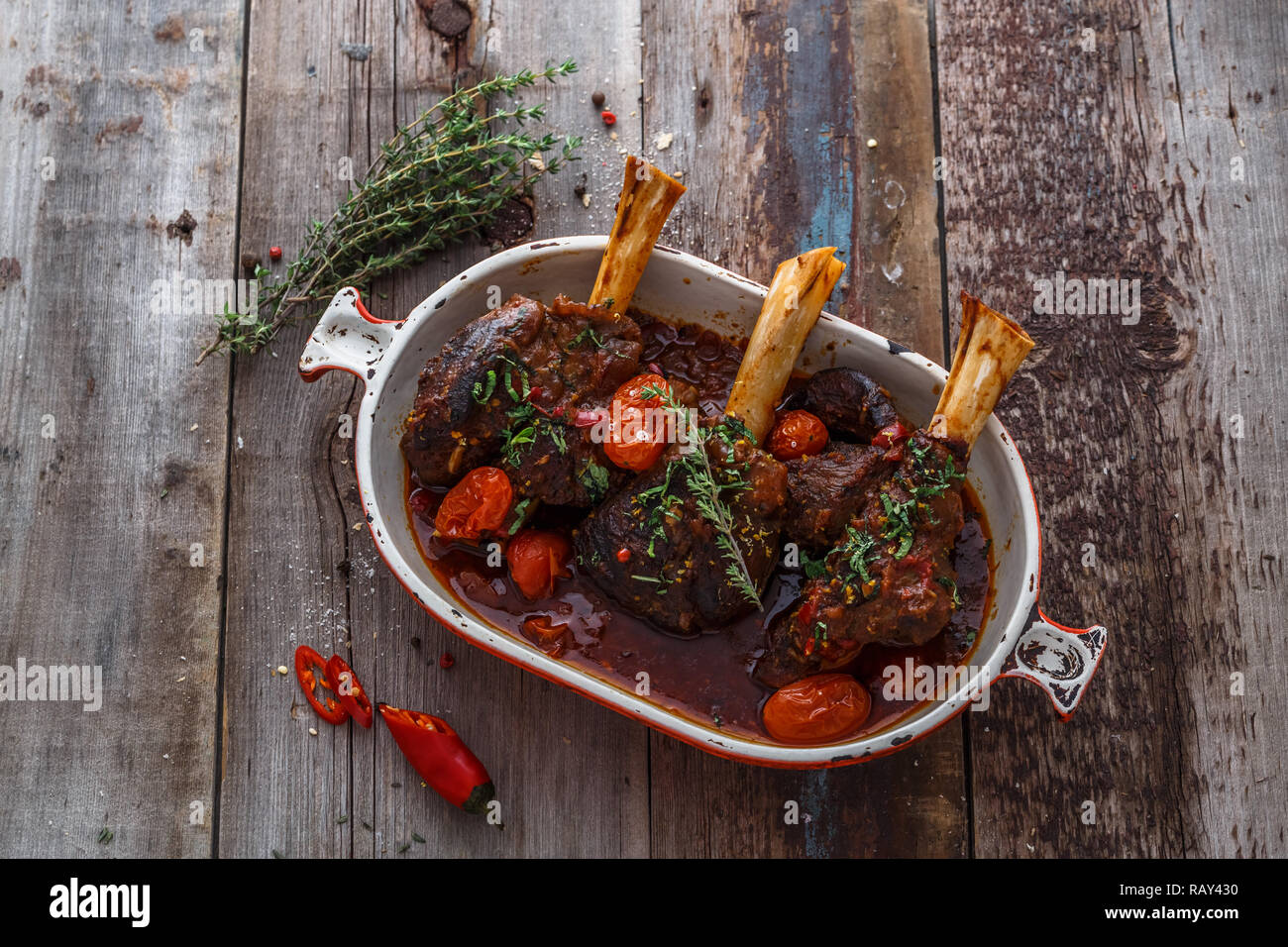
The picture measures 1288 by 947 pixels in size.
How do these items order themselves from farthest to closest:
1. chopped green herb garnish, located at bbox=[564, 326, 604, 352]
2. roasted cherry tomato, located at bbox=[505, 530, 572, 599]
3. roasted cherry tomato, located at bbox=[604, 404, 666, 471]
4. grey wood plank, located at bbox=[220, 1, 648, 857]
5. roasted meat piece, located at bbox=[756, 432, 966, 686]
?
grey wood plank, located at bbox=[220, 1, 648, 857], roasted cherry tomato, located at bbox=[505, 530, 572, 599], chopped green herb garnish, located at bbox=[564, 326, 604, 352], roasted cherry tomato, located at bbox=[604, 404, 666, 471], roasted meat piece, located at bbox=[756, 432, 966, 686]

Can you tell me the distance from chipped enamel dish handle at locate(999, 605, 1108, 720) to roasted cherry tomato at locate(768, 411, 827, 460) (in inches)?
35.6

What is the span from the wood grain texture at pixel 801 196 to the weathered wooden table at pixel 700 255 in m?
0.01

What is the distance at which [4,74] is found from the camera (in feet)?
13.2

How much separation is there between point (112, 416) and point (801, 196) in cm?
292

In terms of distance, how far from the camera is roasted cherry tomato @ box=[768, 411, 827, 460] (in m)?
3.43

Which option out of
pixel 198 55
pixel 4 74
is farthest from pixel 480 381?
pixel 4 74

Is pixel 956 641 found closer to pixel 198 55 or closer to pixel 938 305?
pixel 938 305

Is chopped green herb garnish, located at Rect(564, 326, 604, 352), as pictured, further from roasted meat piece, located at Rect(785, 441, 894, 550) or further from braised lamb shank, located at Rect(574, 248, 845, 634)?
roasted meat piece, located at Rect(785, 441, 894, 550)

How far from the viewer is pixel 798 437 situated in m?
3.43

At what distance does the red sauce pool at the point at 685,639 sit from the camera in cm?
336

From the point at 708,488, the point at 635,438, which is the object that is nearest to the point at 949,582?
the point at 708,488

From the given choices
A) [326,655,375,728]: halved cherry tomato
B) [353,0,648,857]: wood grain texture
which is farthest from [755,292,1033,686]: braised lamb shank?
[326,655,375,728]: halved cherry tomato

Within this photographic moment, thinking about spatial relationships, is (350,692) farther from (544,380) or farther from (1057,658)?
(1057,658)

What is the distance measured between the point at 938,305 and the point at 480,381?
189cm
